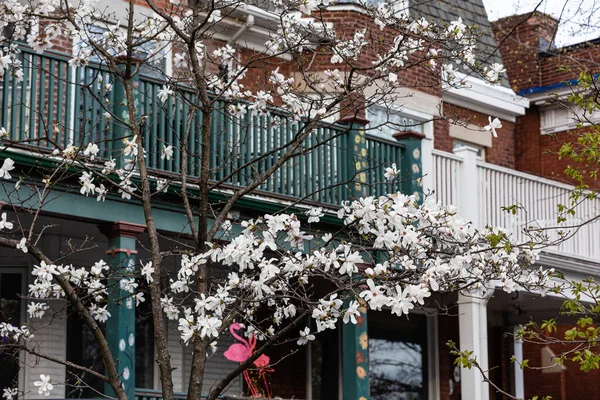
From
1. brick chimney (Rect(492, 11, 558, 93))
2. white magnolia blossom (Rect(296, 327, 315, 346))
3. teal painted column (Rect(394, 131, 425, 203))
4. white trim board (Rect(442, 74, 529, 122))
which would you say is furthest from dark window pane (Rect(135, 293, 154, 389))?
brick chimney (Rect(492, 11, 558, 93))

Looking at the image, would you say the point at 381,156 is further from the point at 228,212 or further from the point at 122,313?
the point at 228,212

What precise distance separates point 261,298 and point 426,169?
20.4ft

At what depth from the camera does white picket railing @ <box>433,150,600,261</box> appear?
14039 millimetres

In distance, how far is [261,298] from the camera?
7.87 m

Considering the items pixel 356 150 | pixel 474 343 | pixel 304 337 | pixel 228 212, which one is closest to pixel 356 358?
pixel 474 343

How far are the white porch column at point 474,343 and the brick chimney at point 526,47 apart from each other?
775 centimetres

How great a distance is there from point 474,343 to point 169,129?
4.89 m

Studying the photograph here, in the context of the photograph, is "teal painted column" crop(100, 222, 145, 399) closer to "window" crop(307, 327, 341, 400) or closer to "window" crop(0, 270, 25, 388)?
"window" crop(0, 270, 25, 388)

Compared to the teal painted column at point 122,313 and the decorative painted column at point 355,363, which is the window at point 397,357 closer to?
the decorative painted column at point 355,363

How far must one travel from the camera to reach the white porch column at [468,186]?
14023mm

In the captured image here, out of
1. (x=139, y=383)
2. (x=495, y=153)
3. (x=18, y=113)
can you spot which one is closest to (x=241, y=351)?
(x=139, y=383)

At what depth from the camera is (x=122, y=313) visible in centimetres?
1079

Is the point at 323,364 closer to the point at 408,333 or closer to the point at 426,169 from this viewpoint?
the point at 408,333

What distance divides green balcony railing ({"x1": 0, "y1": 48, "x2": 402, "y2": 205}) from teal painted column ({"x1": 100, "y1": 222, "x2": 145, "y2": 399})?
0.72 meters
